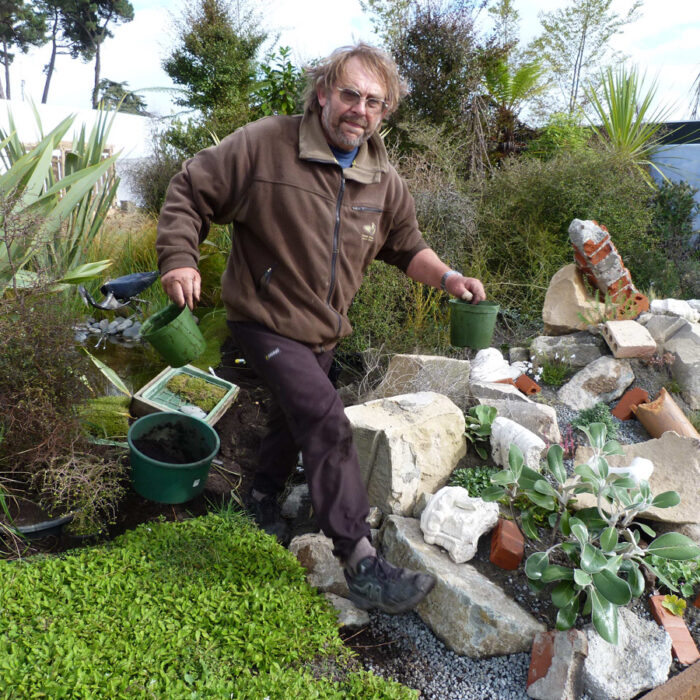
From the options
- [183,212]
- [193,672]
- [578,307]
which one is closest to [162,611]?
[193,672]

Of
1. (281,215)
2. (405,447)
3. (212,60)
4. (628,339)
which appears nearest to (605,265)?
(628,339)

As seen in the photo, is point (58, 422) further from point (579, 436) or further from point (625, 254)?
point (625, 254)

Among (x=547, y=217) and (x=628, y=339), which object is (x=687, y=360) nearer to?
(x=628, y=339)

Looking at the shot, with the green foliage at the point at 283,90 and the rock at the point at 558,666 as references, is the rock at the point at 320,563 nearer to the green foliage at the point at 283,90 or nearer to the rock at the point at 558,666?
the rock at the point at 558,666

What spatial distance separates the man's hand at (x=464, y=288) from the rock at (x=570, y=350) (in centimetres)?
178

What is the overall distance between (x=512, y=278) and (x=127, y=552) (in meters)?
4.95

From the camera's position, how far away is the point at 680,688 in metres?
2.13

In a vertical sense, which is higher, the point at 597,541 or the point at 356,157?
the point at 356,157

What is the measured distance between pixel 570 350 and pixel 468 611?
275 centimetres

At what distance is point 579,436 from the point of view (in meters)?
3.71

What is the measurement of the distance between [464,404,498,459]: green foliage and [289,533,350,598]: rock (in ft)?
3.50

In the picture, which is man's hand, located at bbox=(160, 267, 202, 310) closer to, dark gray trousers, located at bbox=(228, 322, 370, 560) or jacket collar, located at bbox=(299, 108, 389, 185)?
dark gray trousers, located at bbox=(228, 322, 370, 560)

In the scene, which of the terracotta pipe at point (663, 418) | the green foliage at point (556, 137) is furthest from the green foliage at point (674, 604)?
the green foliage at point (556, 137)

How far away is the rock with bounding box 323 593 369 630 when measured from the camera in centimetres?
245
